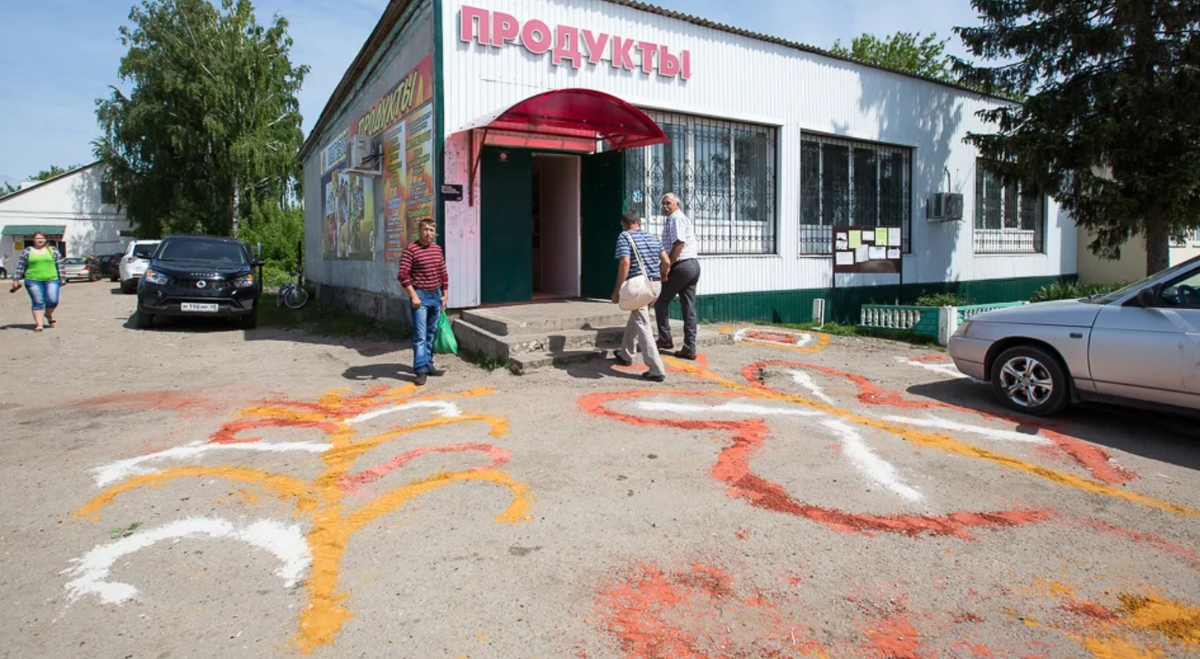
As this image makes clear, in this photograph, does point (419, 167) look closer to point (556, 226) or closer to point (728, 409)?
point (556, 226)

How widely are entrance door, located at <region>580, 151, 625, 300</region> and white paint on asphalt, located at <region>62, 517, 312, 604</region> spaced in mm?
7116

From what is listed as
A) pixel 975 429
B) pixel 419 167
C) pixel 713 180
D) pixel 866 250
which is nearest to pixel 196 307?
pixel 419 167

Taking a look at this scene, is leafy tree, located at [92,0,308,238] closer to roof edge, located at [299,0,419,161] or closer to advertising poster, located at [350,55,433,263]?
roof edge, located at [299,0,419,161]

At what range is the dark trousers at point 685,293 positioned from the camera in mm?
8055

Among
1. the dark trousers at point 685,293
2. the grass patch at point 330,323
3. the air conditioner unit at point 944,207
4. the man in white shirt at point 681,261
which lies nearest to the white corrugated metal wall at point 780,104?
the air conditioner unit at point 944,207

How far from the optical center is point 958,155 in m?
15.5

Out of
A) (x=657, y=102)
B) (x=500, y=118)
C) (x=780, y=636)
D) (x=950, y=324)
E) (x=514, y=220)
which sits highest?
(x=657, y=102)

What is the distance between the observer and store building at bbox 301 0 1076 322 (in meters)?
9.71

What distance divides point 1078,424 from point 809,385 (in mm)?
2437

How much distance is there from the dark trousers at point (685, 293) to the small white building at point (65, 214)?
176 feet

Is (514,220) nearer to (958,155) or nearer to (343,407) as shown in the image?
(343,407)

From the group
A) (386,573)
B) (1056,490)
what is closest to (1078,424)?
(1056,490)

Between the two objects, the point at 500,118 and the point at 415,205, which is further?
the point at 415,205

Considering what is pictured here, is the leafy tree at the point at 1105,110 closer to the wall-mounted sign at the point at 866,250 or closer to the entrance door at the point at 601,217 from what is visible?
the wall-mounted sign at the point at 866,250
